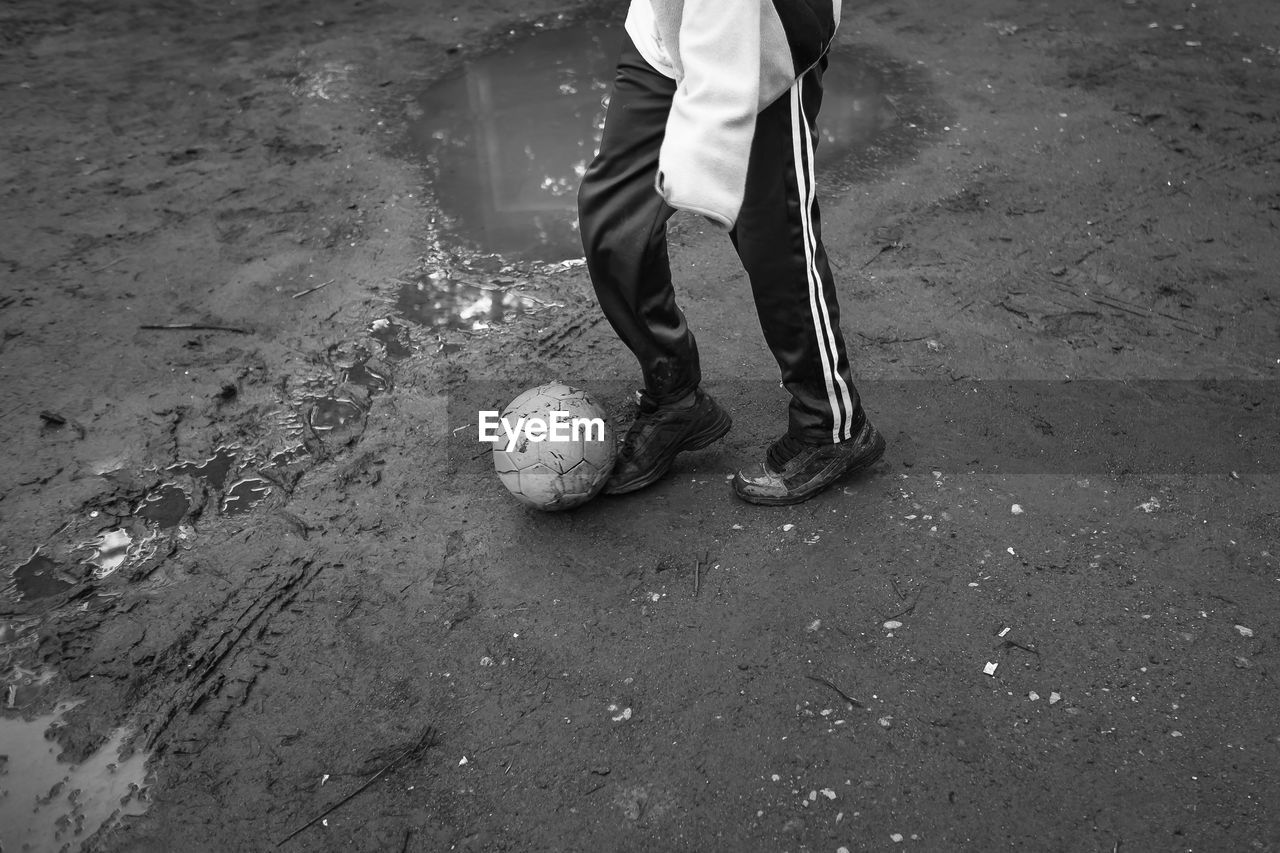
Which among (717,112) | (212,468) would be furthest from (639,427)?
(212,468)

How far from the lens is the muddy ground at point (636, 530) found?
2.27 metres

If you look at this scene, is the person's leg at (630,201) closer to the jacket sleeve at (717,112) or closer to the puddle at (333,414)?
the jacket sleeve at (717,112)

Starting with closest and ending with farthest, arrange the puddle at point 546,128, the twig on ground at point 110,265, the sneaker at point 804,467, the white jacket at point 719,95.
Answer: the white jacket at point 719,95 → the sneaker at point 804,467 → the twig on ground at point 110,265 → the puddle at point 546,128

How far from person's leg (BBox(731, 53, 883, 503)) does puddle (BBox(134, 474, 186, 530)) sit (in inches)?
68.1

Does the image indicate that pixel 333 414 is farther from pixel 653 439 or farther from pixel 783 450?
pixel 783 450

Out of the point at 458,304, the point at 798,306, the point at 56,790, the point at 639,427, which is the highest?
the point at 798,306

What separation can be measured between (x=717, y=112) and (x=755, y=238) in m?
0.48

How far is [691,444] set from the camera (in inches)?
124

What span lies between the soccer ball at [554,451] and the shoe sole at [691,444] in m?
0.11

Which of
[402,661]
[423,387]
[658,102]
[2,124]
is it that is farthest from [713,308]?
[2,124]

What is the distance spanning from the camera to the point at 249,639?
2.68 meters

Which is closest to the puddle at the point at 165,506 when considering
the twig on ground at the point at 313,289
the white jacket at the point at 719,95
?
the twig on ground at the point at 313,289

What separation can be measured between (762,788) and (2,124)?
554cm

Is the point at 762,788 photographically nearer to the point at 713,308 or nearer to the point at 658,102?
the point at 658,102
